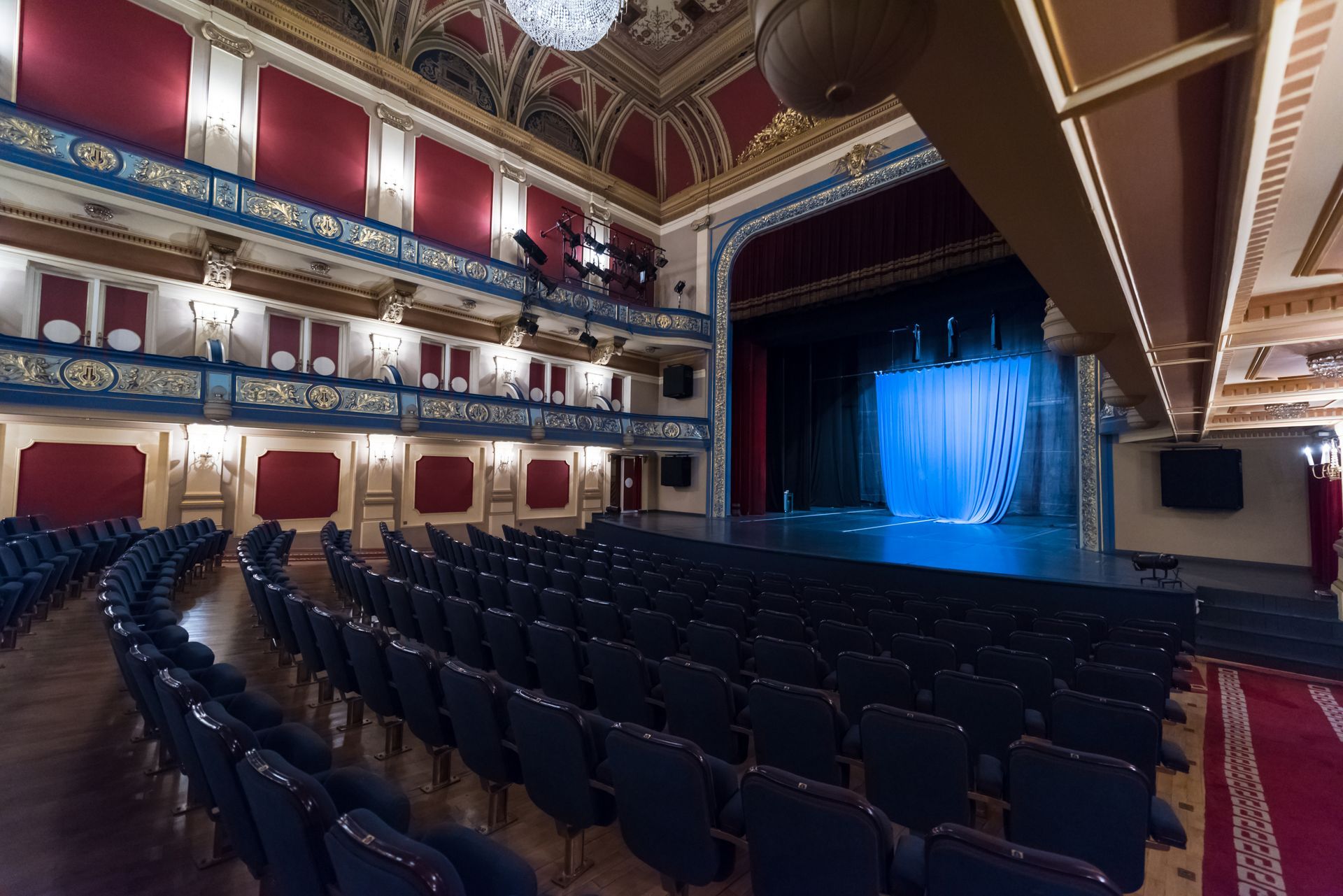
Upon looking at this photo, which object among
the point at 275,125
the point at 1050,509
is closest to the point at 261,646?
the point at 275,125

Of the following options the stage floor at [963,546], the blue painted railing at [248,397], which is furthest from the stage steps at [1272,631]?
the blue painted railing at [248,397]

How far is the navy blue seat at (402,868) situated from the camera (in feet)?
Answer: 3.15

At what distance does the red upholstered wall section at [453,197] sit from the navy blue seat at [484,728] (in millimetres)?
9980

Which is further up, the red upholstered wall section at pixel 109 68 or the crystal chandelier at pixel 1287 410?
the red upholstered wall section at pixel 109 68

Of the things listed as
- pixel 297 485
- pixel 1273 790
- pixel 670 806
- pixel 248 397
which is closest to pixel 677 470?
pixel 297 485

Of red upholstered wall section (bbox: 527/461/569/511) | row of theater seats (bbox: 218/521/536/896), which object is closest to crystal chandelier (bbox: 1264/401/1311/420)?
row of theater seats (bbox: 218/521/536/896)

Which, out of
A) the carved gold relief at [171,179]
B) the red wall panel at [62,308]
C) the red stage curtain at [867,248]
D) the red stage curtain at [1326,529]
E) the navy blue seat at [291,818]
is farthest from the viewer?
the red stage curtain at [867,248]

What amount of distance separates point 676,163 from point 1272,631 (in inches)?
539

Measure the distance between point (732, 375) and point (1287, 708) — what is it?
10.7 meters

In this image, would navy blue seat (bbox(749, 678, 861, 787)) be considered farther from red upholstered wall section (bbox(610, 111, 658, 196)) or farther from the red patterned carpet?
red upholstered wall section (bbox(610, 111, 658, 196))

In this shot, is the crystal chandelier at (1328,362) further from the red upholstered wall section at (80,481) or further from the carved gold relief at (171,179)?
the red upholstered wall section at (80,481)

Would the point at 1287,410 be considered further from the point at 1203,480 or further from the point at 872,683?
the point at 872,683

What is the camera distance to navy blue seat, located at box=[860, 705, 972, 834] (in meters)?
1.82

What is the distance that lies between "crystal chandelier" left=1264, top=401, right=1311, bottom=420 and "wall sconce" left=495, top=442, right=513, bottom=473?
11.4 metres
